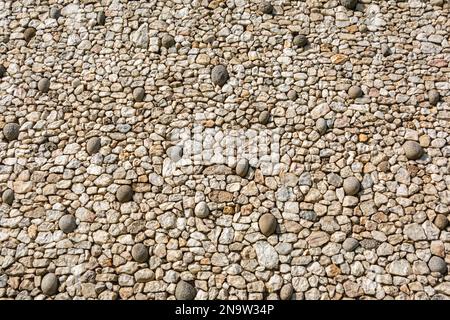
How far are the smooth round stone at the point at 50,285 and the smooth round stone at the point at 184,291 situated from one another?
1.50 metres

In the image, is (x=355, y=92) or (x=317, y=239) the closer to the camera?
(x=317, y=239)

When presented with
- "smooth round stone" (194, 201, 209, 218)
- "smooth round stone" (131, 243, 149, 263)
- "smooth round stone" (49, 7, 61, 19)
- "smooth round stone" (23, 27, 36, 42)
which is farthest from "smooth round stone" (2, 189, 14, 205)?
"smooth round stone" (49, 7, 61, 19)

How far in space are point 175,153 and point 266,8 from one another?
3102 millimetres

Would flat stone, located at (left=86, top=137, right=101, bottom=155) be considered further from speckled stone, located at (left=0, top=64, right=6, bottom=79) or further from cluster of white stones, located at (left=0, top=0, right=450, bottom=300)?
speckled stone, located at (left=0, top=64, right=6, bottom=79)

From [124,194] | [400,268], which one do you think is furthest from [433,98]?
[124,194]

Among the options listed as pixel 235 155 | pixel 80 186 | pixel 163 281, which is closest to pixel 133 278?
pixel 163 281

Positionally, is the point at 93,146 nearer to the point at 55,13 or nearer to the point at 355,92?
the point at 55,13

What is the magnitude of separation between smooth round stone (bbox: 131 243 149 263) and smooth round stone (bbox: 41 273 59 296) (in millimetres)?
980

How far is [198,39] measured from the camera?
657 cm

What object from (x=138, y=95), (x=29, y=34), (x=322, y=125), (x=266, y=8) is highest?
(x=266, y=8)

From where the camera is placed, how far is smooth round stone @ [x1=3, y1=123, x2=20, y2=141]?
19.5 feet

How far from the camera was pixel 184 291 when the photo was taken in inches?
186

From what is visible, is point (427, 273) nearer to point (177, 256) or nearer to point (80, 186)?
point (177, 256)

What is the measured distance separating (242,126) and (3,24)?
4.89 metres
